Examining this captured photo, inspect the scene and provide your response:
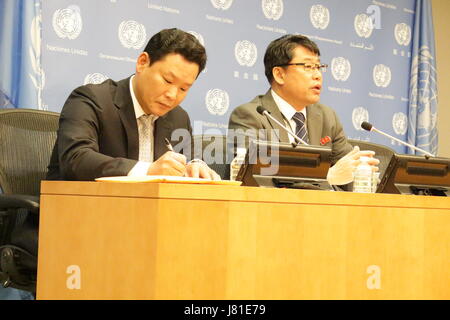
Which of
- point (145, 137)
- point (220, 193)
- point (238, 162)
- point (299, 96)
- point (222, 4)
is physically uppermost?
point (222, 4)

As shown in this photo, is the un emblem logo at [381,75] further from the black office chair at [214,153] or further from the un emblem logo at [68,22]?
the un emblem logo at [68,22]

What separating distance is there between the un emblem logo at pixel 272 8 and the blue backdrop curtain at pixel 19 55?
1610 millimetres

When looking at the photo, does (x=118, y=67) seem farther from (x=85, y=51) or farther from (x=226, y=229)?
(x=226, y=229)

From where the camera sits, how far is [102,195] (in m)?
1.81

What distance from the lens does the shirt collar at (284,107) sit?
3443mm

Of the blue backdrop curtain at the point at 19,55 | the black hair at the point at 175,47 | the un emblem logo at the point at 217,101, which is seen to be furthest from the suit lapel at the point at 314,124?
the blue backdrop curtain at the point at 19,55

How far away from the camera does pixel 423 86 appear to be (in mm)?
5090

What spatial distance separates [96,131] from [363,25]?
2761 millimetres

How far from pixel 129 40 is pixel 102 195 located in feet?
6.76

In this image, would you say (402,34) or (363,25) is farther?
(402,34)

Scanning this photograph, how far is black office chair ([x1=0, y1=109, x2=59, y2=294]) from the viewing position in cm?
253

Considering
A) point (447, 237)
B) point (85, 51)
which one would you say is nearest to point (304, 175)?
point (447, 237)

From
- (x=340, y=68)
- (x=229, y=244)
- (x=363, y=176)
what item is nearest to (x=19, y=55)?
(x=363, y=176)

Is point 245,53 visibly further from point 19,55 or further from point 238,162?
point 238,162
